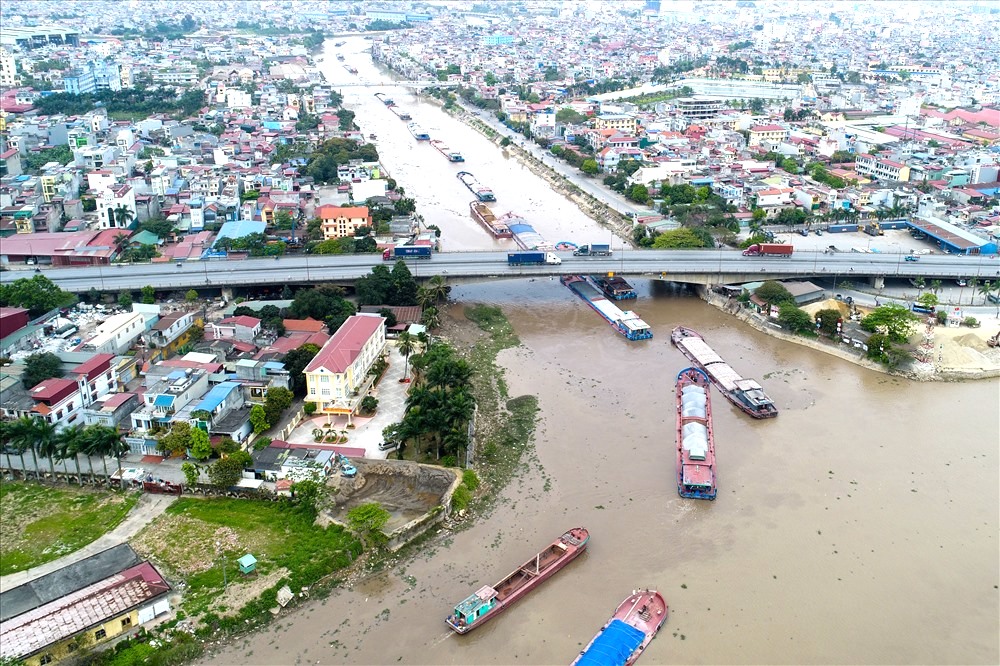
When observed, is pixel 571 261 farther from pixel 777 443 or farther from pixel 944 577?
pixel 944 577

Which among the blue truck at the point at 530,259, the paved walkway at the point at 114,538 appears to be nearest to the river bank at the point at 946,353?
the blue truck at the point at 530,259

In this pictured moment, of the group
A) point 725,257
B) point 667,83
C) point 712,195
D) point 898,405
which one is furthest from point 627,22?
point 898,405

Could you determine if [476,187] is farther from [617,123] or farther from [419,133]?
[617,123]

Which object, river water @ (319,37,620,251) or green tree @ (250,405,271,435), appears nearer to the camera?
green tree @ (250,405,271,435)

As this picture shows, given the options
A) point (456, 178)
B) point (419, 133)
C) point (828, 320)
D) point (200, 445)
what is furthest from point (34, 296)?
point (419, 133)

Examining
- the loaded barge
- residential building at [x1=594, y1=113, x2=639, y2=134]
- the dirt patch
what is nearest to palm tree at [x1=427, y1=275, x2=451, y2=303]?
the loaded barge

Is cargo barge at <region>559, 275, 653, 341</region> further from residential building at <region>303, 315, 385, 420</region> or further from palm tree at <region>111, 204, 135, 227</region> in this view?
palm tree at <region>111, 204, 135, 227</region>
